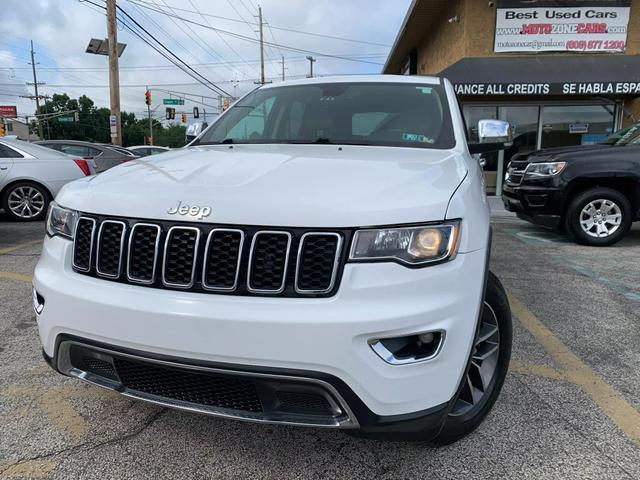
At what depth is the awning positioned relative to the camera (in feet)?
38.8

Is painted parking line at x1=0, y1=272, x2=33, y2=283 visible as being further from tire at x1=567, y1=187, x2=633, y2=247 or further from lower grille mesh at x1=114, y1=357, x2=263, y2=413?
tire at x1=567, y1=187, x2=633, y2=247

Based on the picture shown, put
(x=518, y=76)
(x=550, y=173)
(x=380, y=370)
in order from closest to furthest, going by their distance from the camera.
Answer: (x=380, y=370) < (x=550, y=173) < (x=518, y=76)

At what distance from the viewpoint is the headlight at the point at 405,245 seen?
5.61 feet

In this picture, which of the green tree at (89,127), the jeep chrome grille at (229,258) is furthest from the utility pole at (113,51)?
the green tree at (89,127)

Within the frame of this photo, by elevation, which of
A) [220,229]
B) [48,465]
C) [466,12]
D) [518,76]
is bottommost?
[48,465]

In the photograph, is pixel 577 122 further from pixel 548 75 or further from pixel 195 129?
pixel 195 129

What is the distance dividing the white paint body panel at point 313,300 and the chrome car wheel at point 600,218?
5601 mm

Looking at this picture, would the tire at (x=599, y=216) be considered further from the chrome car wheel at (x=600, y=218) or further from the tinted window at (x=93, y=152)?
the tinted window at (x=93, y=152)

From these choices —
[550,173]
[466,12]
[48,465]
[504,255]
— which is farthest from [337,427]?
[466,12]

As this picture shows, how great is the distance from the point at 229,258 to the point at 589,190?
6471 mm

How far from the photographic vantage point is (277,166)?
2158 mm

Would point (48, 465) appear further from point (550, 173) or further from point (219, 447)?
point (550, 173)

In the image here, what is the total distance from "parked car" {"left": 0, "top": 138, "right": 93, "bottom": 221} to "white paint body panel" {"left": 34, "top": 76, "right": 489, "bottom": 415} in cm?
758

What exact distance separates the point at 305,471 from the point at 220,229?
3.58 feet
